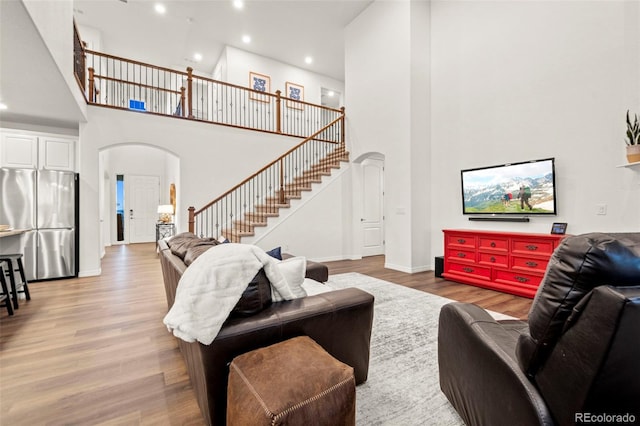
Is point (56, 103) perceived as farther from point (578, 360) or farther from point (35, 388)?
point (578, 360)

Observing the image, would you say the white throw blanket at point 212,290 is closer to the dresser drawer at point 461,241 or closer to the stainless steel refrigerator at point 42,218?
the dresser drawer at point 461,241

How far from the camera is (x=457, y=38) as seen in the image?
15.8ft

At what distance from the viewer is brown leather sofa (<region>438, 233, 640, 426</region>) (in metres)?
0.76

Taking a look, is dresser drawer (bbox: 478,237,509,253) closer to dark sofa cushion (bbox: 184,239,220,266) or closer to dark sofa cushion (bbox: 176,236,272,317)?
dark sofa cushion (bbox: 176,236,272,317)

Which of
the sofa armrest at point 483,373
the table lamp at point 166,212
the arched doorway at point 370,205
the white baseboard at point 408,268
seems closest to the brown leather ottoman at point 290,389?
the sofa armrest at point 483,373

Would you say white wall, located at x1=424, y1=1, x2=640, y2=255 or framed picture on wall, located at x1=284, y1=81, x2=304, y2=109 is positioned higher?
framed picture on wall, located at x1=284, y1=81, x2=304, y2=109

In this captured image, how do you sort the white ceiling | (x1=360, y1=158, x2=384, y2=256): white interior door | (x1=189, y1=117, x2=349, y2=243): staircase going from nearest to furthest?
1. (x1=189, y1=117, x2=349, y2=243): staircase
2. the white ceiling
3. (x1=360, y1=158, x2=384, y2=256): white interior door

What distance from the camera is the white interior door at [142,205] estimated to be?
9.54 metres

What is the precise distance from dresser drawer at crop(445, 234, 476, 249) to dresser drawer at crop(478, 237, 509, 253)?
112 mm

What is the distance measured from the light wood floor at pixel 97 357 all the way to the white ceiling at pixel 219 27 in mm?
6003

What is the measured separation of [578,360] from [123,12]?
9299 mm

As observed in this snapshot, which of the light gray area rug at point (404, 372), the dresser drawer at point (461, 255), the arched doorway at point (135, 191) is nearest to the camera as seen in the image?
the light gray area rug at point (404, 372)

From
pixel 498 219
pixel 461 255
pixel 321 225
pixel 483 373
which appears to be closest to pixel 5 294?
pixel 483 373

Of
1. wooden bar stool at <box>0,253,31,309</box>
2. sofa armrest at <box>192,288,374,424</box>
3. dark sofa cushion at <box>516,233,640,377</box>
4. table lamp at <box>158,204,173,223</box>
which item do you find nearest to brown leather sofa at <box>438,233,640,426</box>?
dark sofa cushion at <box>516,233,640,377</box>
